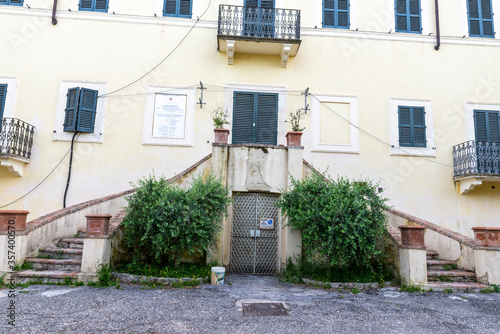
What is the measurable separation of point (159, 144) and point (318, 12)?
22.5 ft

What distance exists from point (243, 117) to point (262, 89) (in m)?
1.13

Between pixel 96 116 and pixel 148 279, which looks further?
pixel 96 116

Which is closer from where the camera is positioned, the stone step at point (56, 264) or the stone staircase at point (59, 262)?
the stone staircase at point (59, 262)

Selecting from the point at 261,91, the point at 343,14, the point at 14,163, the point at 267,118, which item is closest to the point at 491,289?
the point at 267,118

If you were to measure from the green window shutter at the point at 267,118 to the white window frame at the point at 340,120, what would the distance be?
1202 millimetres

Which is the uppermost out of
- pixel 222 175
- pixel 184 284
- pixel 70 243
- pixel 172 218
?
pixel 222 175

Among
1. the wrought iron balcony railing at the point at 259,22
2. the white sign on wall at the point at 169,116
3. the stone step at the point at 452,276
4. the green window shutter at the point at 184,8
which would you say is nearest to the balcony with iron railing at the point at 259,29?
the wrought iron balcony railing at the point at 259,22

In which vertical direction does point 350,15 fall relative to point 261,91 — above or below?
above

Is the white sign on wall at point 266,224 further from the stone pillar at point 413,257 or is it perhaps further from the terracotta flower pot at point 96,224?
the terracotta flower pot at point 96,224

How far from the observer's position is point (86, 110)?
10.4 m

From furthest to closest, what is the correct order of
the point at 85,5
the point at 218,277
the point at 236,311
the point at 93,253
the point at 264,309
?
the point at 85,5 < the point at 218,277 < the point at 93,253 < the point at 264,309 < the point at 236,311

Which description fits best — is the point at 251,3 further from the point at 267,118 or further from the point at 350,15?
the point at 267,118

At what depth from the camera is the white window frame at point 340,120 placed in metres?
10.7

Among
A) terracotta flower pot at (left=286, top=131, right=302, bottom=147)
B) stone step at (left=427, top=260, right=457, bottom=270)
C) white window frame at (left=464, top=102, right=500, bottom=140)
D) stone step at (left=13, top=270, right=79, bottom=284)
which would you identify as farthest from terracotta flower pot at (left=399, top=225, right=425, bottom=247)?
stone step at (left=13, top=270, right=79, bottom=284)
